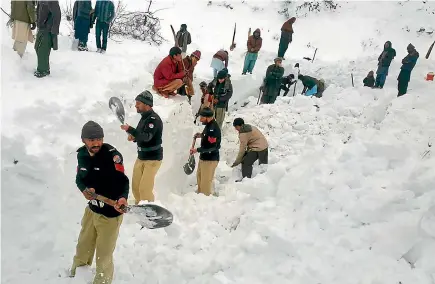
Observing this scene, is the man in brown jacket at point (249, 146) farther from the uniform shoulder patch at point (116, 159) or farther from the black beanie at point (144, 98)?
the uniform shoulder patch at point (116, 159)

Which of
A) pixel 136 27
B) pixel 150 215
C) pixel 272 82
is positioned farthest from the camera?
pixel 136 27

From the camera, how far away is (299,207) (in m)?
5.68

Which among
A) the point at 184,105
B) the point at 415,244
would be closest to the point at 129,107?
the point at 184,105

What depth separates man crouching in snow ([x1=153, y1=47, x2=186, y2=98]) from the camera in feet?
25.9

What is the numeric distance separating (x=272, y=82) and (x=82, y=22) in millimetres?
5504

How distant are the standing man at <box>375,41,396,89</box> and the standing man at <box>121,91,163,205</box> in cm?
997

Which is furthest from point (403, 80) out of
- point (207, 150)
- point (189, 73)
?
point (207, 150)

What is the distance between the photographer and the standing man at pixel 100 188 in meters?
3.94

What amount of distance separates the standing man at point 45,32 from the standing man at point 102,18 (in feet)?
6.96

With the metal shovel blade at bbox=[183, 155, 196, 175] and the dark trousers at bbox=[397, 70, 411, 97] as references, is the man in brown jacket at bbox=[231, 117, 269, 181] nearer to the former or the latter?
the metal shovel blade at bbox=[183, 155, 196, 175]

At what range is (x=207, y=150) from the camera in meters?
7.10

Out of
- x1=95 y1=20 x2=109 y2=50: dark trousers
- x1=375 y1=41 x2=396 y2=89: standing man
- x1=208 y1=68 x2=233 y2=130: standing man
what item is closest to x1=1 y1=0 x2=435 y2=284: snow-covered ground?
x1=95 y1=20 x2=109 y2=50: dark trousers

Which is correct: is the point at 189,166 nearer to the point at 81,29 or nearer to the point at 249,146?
the point at 249,146

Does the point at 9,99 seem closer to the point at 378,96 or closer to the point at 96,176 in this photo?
the point at 96,176
